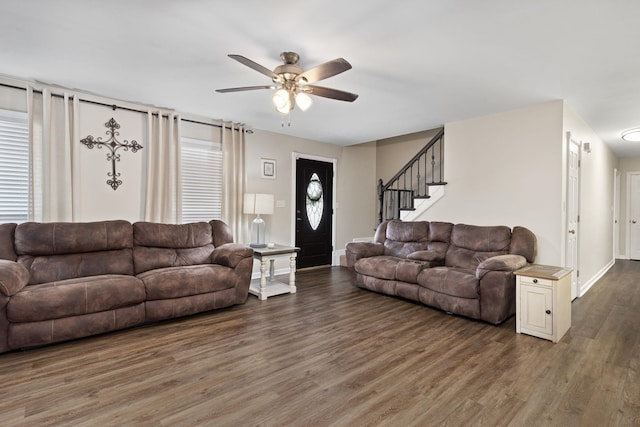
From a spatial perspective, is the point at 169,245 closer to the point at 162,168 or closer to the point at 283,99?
the point at 162,168

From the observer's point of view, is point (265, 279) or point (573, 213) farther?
point (265, 279)

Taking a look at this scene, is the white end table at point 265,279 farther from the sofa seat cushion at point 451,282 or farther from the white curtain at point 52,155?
the white curtain at point 52,155

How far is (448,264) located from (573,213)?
1.69 m

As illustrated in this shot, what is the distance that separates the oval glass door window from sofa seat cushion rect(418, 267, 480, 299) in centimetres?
276

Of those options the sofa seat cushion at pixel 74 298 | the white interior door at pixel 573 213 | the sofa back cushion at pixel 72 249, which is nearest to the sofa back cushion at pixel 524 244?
the white interior door at pixel 573 213

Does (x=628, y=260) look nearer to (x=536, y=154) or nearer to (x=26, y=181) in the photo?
(x=536, y=154)

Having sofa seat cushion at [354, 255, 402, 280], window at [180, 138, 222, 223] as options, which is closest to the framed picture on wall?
window at [180, 138, 222, 223]

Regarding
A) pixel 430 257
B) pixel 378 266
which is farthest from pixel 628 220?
pixel 378 266

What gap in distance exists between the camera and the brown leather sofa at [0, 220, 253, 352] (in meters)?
2.64

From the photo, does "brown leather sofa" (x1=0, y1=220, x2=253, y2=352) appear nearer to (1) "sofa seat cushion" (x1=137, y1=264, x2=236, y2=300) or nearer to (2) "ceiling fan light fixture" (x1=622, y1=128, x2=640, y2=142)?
(1) "sofa seat cushion" (x1=137, y1=264, x2=236, y2=300)

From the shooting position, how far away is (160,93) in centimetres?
373

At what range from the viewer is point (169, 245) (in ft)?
13.0

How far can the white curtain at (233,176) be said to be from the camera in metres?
4.86

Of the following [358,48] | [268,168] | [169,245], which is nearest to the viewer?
[358,48]
